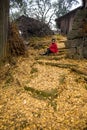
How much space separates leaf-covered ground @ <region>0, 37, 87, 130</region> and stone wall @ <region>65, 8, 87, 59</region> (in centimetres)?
61

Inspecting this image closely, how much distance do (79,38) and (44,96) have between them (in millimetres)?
3450

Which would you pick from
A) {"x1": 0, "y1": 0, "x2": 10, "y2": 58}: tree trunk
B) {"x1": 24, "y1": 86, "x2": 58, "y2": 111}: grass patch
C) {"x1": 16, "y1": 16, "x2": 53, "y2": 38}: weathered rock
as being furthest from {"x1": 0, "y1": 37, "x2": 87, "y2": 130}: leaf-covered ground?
{"x1": 16, "y1": 16, "x2": 53, "y2": 38}: weathered rock

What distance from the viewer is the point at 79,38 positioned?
766 centimetres

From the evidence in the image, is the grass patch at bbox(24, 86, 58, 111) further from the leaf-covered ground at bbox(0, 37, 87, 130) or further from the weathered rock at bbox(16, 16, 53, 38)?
the weathered rock at bbox(16, 16, 53, 38)

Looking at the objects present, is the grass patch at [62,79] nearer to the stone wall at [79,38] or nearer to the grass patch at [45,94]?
the grass patch at [45,94]

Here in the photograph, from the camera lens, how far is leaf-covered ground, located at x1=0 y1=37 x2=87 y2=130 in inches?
161

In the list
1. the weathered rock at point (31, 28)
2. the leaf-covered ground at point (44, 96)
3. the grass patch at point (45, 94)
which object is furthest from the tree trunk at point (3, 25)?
the weathered rock at point (31, 28)

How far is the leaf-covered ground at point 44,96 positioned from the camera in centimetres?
409

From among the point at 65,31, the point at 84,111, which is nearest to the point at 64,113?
the point at 84,111

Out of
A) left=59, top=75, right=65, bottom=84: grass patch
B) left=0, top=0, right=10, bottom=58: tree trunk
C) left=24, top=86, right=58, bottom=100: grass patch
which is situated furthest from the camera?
left=0, top=0, right=10, bottom=58: tree trunk

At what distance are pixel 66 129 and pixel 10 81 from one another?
8.32ft

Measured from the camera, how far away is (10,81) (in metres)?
5.95

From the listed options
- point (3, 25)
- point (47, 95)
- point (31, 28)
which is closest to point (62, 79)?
point (47, 95)

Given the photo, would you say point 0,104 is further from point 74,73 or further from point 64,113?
point 74,73
